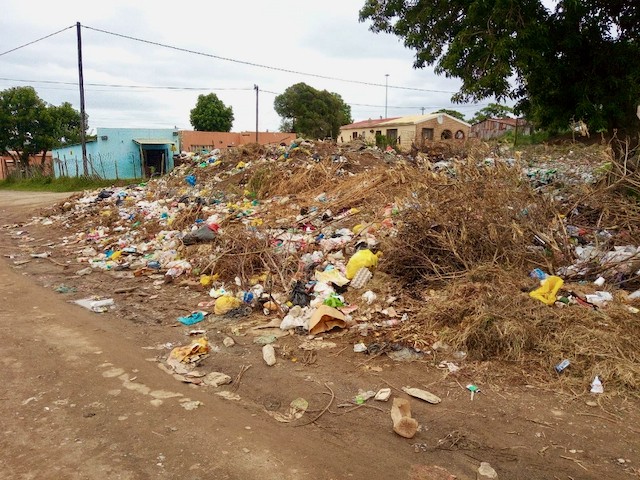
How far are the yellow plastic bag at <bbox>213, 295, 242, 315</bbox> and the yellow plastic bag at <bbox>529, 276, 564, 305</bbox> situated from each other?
2.68 m

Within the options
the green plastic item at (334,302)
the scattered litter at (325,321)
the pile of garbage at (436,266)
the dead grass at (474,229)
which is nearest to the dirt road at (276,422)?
the scattered litter at (325,321)

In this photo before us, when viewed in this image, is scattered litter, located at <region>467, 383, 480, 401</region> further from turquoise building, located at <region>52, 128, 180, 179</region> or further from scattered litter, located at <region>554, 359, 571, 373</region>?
turquoise building, located at <region>52, 128, 180, 179</region>

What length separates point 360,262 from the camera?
473 cm

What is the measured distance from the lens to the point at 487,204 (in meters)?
4.34

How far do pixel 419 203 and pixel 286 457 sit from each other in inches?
119

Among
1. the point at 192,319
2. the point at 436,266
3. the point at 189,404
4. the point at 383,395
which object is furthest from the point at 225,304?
the point at 383,395

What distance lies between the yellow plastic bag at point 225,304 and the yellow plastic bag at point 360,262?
1.16m

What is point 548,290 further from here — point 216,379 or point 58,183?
point 58,183

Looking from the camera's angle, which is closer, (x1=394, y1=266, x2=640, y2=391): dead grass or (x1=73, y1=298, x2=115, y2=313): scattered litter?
(x1=394, y1=266, x2=640, y2=391): dead grass

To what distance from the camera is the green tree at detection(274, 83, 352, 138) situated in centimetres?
3438

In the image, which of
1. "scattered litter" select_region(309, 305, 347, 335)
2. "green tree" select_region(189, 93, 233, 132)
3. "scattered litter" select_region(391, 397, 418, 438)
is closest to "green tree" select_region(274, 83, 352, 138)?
"green tree" select_region(189, 93, 233, 132)

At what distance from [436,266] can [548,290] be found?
0.95 meters

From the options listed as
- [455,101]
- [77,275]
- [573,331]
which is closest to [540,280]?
[573,331]

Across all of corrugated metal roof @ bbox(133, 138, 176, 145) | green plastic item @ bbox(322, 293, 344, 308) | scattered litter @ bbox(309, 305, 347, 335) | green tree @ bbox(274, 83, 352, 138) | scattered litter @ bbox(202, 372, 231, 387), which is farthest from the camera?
green tree @ bbox(274, 83, 352, 138)
